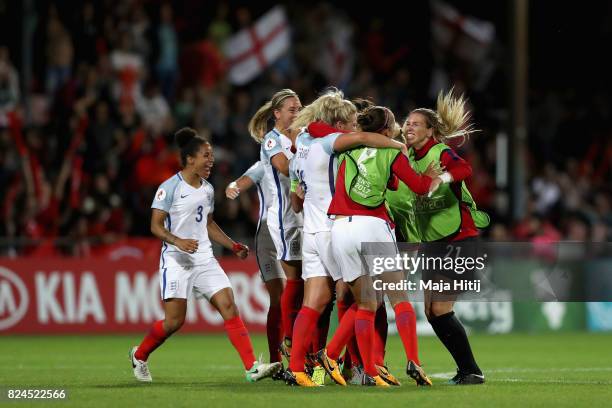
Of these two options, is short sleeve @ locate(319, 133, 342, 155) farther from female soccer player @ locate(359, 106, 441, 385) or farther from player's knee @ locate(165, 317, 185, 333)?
player's knee @ locate(165, 317, 185, 333)

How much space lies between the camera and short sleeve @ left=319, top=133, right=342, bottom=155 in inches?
415

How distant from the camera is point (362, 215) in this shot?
10.4 metres

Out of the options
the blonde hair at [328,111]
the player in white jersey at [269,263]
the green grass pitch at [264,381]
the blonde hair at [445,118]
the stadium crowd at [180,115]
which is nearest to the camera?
the green grass pitch at [264,381]

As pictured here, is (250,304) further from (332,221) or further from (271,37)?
(332,221)

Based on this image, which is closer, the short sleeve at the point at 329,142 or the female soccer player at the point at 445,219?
the short sleeve at the point at 329,142

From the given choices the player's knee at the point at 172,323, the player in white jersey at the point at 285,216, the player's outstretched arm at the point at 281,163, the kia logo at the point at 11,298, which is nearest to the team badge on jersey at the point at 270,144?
the player in white jersey at the point at 285,216

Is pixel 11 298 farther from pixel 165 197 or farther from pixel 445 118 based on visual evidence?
pixel 445 118

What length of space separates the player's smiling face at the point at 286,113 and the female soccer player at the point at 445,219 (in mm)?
1182

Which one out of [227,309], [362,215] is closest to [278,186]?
[227,309]

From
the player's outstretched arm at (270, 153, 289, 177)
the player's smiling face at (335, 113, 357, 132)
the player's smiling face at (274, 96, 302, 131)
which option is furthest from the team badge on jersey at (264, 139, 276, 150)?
the player's smiling face at (335, 113, 357, 132)

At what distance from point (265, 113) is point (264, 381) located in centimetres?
243

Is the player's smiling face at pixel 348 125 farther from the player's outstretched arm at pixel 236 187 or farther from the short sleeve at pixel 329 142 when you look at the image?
the player's outstretched arm at pixel 236 187

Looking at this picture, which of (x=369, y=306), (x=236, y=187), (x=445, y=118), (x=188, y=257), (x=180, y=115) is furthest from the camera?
(x=180, y=115)

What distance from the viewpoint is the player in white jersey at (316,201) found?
10.6 metres
